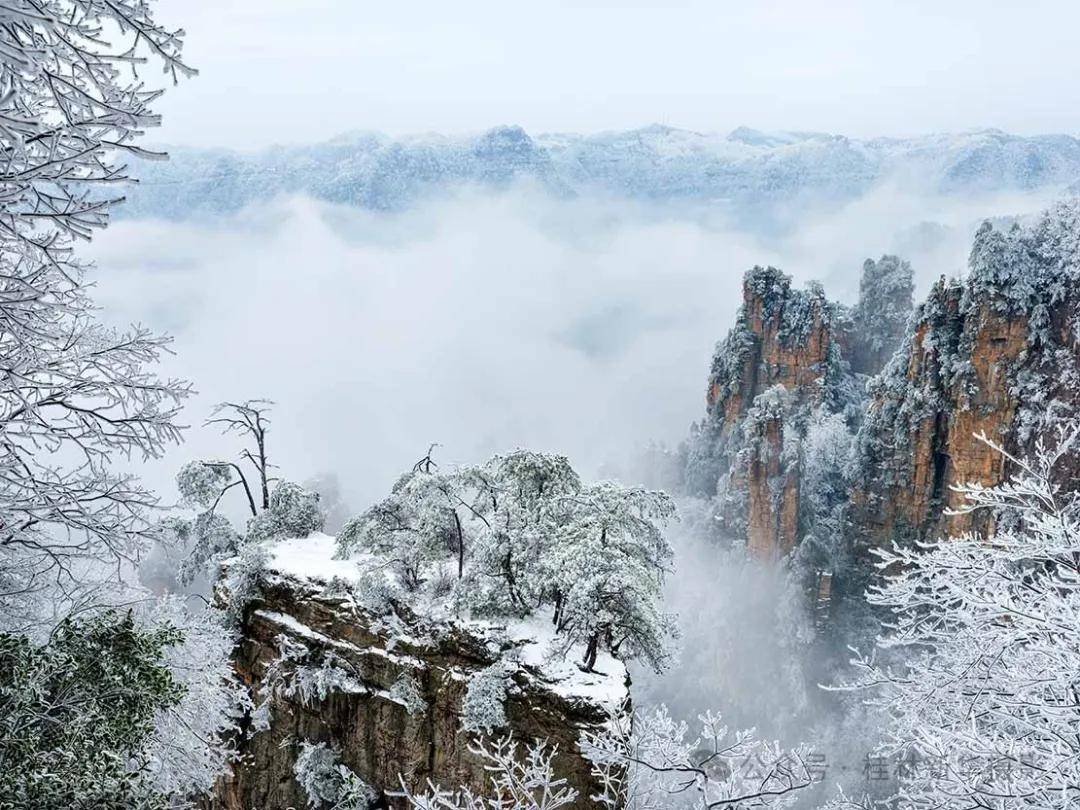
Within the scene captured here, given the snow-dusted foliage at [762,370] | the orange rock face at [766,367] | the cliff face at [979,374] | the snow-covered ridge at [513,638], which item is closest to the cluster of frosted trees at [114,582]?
the snow-covered ridge at [513,638]

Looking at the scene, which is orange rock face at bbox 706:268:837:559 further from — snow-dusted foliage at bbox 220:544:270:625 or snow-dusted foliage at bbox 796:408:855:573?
snow-dusted foliage at bbox 220:544:270:625

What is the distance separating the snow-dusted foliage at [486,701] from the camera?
11.3 metres

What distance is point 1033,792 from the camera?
15.6ft

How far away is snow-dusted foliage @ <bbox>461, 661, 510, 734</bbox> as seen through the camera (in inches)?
446

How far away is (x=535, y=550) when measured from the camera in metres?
13.4

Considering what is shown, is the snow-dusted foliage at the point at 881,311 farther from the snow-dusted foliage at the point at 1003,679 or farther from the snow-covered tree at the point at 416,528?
the snow-dusted foliage at the point at 1003,679

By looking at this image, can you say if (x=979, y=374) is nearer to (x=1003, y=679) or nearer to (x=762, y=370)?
(x=762, y=370)

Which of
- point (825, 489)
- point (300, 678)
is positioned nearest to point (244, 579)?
point (300, 678)

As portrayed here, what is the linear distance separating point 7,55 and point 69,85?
1129 millimetres

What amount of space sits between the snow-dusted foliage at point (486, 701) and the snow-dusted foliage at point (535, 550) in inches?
47.7

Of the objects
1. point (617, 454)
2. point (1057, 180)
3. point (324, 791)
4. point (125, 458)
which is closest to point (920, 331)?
point (324, 791)

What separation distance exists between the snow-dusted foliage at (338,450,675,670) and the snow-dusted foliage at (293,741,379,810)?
3.03 metres

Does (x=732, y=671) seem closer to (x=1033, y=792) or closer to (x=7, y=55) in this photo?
(x=1033, y=792)

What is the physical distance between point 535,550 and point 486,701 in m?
2.91
